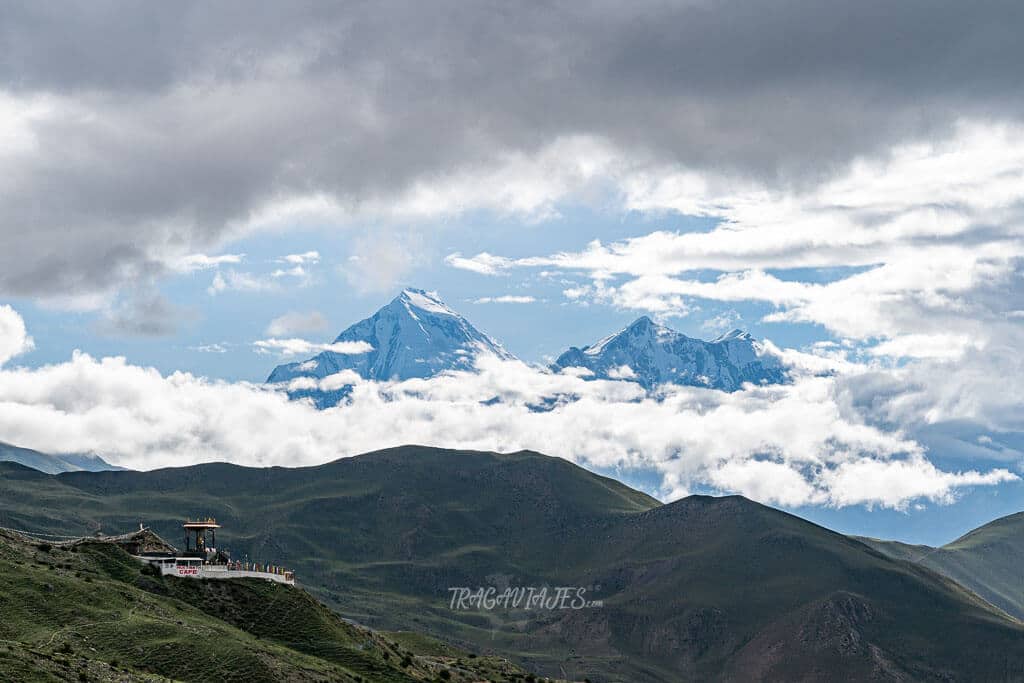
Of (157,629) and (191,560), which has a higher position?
(191,560)

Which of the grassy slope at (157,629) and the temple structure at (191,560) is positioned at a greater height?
the temple structure at (191,560)

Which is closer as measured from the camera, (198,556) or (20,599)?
(20,599)

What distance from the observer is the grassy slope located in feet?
411

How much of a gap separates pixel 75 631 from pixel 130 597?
753 inches

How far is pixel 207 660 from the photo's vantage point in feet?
438

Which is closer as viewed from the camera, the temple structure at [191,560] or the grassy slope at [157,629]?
the grassy slope at [157,629]

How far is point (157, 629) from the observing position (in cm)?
13812

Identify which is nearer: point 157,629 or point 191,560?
point 157,629

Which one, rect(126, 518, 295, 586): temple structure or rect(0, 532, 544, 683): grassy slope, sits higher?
rect(126, 518, 295, 586): temple structure

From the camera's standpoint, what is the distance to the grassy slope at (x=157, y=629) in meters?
125

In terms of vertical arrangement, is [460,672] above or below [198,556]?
below

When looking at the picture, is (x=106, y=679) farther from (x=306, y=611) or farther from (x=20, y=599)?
(x=306, y=611)

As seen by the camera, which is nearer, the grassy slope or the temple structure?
the grassy slope

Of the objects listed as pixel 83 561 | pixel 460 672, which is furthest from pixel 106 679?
pixel 460 672
